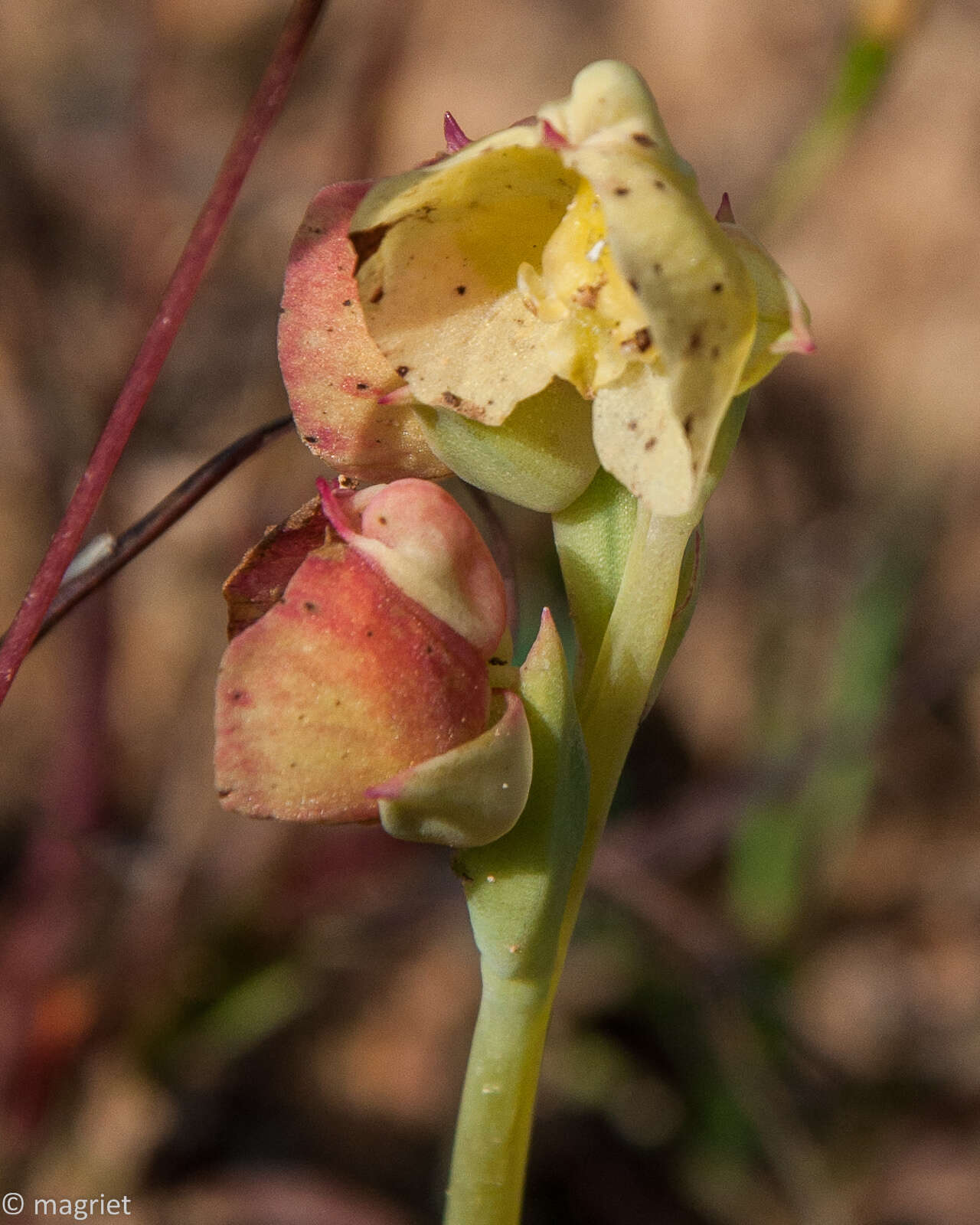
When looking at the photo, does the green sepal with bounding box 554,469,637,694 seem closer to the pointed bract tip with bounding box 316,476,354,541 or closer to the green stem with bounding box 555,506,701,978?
the green stem with bounding box 555,506,701,978

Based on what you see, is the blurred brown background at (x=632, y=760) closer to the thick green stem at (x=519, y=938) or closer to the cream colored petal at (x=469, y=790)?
the thick green stem at (x=519, y=938)

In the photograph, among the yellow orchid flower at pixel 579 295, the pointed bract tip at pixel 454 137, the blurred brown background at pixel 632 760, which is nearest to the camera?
the yellow orchid flower at pixel 579 295

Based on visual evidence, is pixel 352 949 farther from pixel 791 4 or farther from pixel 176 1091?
pixel 791 4

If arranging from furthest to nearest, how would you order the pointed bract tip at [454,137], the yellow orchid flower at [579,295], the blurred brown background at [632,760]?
the blurred brown background at [632,760]
the pointed bract tip at [454,137]
the yellow orchid flower at [579,295]

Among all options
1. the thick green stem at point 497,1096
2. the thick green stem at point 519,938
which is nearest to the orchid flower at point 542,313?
the thick green stem at point 519,938

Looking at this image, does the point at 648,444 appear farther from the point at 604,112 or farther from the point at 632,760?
the point at 632,760

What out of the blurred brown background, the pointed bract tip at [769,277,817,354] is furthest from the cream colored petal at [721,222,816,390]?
the blurred brown background

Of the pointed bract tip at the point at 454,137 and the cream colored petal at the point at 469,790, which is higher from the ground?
the pointed bract tip at the point at 454,137
